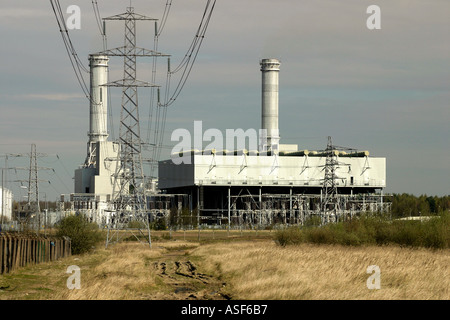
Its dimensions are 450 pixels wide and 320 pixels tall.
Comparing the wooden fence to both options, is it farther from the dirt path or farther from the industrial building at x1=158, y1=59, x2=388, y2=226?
the industrial building at x1=158, y1=59, x2=388, y2=226

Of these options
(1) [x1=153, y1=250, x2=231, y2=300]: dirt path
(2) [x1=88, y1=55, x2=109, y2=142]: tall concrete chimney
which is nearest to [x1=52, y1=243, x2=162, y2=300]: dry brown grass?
(1) [x1=153, y1=250, x2=231, y2=300]: dirt path

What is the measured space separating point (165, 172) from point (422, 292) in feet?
336

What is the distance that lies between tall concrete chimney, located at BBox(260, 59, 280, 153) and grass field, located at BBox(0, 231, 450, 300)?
7157 cm

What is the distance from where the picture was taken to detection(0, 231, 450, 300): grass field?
2259cm

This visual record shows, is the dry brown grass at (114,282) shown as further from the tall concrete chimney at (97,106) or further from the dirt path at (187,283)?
the tall concrete chimney at (97,106)

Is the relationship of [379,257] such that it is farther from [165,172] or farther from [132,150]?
[165,172]

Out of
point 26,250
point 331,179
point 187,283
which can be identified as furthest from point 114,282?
point 331,179

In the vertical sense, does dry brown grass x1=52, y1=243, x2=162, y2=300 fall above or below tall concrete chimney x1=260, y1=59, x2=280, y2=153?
below

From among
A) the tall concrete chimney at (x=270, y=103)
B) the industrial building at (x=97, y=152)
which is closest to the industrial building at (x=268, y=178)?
the tall concrete chimney at (x=270, y=103)

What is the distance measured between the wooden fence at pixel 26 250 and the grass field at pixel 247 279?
53 cm

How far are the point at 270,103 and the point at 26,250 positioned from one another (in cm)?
7636

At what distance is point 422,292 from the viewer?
22906 mm
